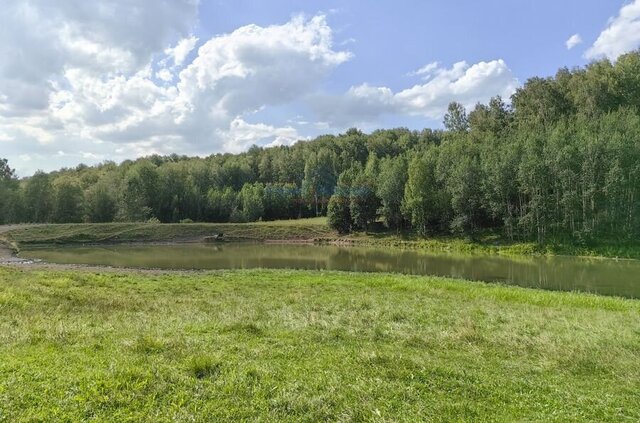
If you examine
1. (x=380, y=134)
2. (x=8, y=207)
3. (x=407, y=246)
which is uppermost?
(x=380, y=134)

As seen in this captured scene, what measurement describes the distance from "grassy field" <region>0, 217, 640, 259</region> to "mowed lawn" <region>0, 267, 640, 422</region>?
5088 cm

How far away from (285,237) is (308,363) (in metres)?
86.0

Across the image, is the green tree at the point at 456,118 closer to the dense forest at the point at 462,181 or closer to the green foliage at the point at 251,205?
the dense forest at the point at 462,181

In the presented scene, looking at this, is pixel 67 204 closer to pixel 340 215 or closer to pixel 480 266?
pixel 340 215

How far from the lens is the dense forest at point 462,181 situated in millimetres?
67625

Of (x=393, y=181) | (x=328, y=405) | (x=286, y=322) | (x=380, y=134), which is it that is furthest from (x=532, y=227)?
(x=380, y=134)

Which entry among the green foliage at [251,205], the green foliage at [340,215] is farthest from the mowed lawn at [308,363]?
the green foliage at [251,205]

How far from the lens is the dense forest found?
67.6m

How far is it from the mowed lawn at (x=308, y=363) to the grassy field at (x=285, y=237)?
2003 inches

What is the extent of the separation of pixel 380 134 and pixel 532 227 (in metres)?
105

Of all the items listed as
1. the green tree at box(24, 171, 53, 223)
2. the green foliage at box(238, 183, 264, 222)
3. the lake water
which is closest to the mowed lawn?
the lake water

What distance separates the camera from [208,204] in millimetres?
127250

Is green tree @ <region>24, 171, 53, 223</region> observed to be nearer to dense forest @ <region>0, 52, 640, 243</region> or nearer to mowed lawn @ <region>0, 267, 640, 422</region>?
dense forest @ <region>0, 52, 640, 243</region>

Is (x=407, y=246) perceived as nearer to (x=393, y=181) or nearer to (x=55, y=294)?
(x=393, y=181)
